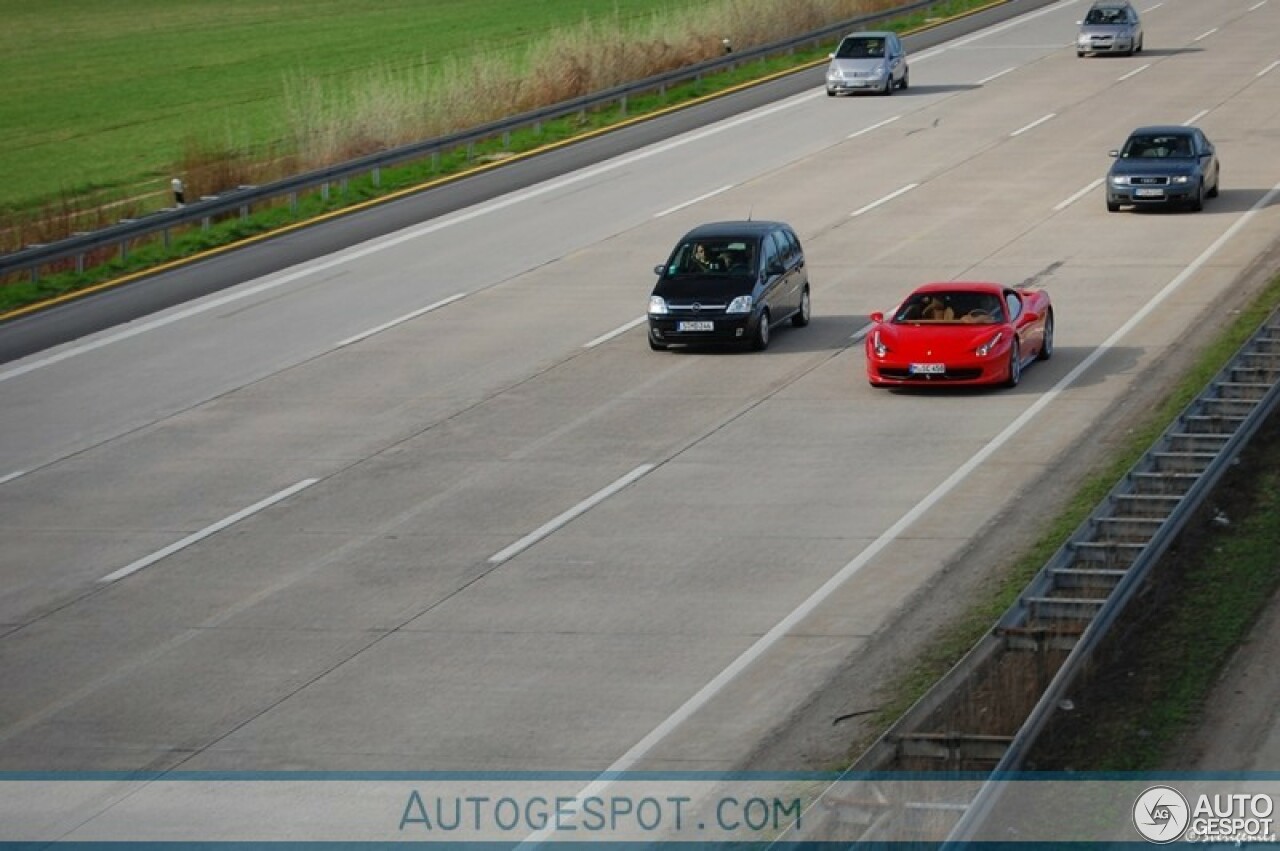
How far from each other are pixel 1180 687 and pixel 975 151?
2992 centimetres

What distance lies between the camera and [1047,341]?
26.2 metres

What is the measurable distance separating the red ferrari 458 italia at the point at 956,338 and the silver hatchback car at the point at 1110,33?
110 ft

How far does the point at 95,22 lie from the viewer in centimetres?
8719

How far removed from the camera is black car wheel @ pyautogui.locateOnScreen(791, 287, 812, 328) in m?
28.9

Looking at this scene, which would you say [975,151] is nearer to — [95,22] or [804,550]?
[804,550]

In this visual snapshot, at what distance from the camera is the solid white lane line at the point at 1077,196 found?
36812 millimetres

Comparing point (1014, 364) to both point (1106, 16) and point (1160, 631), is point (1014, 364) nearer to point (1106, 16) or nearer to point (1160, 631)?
point (1160, 631)

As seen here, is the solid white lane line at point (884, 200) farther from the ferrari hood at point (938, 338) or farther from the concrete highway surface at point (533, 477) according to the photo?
the ferrari hood at point (938, 338)

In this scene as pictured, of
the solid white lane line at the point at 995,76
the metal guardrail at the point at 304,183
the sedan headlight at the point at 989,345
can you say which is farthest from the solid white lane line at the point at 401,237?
the sedan headlight at the point at 989,345

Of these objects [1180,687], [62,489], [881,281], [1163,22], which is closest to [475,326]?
[881,281]

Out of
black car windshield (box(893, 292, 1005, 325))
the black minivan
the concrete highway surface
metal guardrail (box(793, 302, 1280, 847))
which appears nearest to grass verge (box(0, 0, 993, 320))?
the concrete highway surface

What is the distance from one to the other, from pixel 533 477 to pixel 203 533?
Result: 3.36 metres

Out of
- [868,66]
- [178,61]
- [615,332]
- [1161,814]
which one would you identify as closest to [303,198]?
[615,332]

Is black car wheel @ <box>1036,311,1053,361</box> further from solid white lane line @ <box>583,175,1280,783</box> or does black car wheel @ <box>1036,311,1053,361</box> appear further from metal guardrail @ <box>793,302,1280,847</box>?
metal guardrail @ <box>793,302,1280,847</box>
